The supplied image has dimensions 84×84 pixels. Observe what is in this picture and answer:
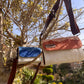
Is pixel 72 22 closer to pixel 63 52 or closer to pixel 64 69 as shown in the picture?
pixel 63 52

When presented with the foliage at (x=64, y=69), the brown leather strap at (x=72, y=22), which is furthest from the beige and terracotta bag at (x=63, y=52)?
the foliage at (x=64, y=69)

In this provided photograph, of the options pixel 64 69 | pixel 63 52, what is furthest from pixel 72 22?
pixel 64 69

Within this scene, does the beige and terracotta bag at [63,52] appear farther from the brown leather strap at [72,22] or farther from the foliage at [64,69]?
the foliage at [64,69]

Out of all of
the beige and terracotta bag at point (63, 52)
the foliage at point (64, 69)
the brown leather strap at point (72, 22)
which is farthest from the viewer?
the foliage at point (64, 69)

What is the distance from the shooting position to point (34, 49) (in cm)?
226

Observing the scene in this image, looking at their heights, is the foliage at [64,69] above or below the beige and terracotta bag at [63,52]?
below

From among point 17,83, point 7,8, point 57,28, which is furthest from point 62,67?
point 7,8

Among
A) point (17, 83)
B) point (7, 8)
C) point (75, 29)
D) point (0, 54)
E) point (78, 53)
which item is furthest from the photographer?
point (17, 83)

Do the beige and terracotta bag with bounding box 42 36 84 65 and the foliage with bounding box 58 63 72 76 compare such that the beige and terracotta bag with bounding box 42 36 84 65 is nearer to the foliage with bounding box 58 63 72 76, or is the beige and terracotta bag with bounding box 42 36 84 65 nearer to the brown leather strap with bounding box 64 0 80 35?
the brown leather strap with bounding box 64 0 80 35

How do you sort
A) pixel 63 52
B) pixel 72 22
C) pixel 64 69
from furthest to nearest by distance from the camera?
1. pixel 64 69
2. pixel 72 22
3. pixel 63 52

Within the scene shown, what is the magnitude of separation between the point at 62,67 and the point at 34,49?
12.5 metres

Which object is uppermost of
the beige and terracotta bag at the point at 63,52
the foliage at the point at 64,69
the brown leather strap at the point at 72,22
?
the brown leather strap at the point at 72,22

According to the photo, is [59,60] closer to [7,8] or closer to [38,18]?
[38,18]

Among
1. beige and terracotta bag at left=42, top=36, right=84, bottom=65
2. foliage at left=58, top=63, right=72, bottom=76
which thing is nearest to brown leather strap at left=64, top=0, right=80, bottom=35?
beige and terracotta bag at left=42, top=36, right=84, bottom=65
